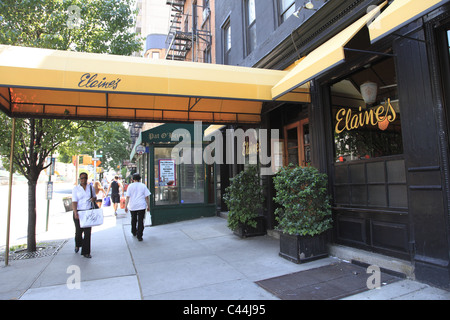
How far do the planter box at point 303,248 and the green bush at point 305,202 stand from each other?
0.14 m

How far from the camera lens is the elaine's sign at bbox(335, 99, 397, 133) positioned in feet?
14.8

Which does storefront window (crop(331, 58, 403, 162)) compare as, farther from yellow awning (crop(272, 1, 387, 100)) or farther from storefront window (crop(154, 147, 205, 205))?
storefront window (crop(154, 147, 205, 205))

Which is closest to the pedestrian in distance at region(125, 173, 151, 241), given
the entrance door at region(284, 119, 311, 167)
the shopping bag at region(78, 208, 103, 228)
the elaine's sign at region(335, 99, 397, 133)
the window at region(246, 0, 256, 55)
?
the shopping bag at region(78, 208, 103, 228)

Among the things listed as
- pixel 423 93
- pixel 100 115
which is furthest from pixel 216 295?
pixel 100 115

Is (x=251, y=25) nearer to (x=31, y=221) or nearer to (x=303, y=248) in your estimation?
(x=303, y=248)

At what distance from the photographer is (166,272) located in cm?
479

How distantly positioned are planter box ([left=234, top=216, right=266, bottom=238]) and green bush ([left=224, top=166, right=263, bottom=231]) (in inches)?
5.0

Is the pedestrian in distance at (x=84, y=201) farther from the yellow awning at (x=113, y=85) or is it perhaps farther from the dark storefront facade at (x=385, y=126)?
the dark storefront facade at (x=385, y=126)

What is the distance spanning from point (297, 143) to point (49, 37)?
6451mm

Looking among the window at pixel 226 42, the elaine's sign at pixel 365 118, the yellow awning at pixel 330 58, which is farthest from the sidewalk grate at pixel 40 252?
the window at pixel 226 42

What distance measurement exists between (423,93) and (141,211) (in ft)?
21.5

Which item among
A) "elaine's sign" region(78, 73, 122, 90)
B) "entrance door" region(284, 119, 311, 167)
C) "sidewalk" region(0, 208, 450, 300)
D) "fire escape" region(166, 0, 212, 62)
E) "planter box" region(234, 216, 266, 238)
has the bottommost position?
"sidewalk" region(0, 208, 450, 300)

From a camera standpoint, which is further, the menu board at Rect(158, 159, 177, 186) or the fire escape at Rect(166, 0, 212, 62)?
the fire escape at Rect(166, 0, 212, 62)

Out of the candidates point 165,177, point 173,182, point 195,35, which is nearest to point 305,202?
point 173,182
